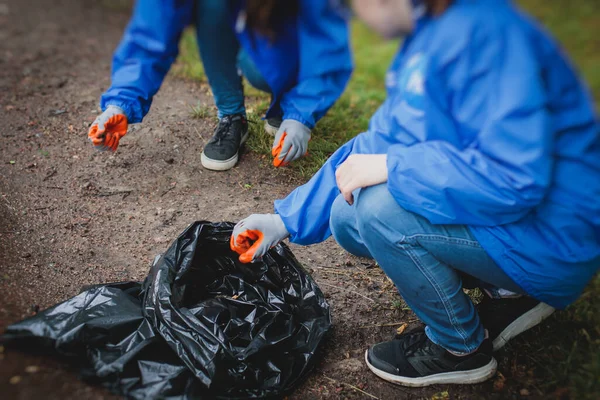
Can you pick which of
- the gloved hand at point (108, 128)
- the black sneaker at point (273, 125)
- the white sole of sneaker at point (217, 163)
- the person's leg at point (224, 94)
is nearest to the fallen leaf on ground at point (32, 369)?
the gloved hand at point (108, 128)

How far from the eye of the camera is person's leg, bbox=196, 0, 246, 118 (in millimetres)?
1656

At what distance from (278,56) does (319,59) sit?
0.12 metres

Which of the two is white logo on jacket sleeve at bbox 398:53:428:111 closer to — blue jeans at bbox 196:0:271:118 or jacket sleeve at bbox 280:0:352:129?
jacket sleeve at bbox 280:0:352:129

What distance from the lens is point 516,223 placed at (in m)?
1.32

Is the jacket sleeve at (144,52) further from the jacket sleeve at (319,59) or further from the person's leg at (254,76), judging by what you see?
the person's leg at (254,76)

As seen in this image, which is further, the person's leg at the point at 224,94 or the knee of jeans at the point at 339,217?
the person's leg at the point at 224,94

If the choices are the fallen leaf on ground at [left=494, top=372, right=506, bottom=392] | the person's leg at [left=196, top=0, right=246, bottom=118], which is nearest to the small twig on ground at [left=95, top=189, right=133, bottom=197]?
the person's leg at [left=196, top=0, right=246, bottom=118]

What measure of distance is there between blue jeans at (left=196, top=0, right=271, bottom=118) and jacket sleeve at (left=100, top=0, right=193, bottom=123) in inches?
4.8

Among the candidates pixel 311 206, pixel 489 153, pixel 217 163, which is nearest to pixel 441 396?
pixel 311 206

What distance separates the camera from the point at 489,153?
3.83 feet

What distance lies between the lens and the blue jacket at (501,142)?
41.3 inches

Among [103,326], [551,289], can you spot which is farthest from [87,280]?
[551,289]

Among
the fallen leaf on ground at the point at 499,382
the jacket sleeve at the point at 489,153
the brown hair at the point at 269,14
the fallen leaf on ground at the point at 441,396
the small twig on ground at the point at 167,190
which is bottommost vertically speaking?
the small twig on ground at the point at 167,190

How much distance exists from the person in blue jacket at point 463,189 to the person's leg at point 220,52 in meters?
0.61
